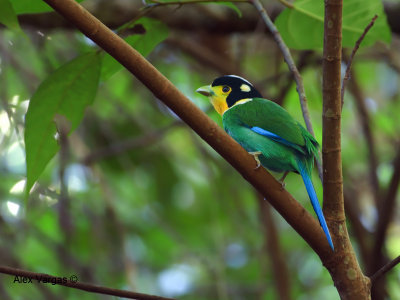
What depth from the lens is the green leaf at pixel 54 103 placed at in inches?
63.4

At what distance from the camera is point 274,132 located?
6.04 feet

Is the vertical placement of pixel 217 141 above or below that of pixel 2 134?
below

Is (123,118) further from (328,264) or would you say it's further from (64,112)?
(328,264)

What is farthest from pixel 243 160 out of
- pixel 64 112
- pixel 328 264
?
pixel 64 112

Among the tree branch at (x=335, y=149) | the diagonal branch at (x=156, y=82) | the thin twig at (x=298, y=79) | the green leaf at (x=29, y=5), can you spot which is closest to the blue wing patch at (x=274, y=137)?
the thin twig at (x=298, y=79)

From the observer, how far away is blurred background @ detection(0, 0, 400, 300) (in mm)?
3107

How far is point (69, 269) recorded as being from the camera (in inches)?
117

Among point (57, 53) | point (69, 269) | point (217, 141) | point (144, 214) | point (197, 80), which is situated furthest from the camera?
point (197, 80)

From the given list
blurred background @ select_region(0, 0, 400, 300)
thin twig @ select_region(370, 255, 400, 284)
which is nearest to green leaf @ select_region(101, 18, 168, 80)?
thin twig @ select_region(370, 255, 400, 284)

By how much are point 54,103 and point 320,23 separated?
3.02ft

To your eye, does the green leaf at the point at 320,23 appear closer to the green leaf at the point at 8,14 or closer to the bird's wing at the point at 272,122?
the bird's wing at the point at 272,122

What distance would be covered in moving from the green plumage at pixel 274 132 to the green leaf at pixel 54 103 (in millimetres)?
525

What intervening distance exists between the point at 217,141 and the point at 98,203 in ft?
9.63

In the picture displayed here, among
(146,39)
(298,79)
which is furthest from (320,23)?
(146,39)
